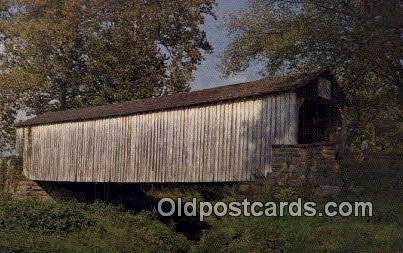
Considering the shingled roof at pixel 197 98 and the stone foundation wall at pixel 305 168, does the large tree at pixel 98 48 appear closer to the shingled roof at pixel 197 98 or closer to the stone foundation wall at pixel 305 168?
the shingled roof at pixel 197 98

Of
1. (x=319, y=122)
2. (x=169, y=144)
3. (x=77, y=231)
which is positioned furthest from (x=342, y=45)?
A: (x=77, y=231)

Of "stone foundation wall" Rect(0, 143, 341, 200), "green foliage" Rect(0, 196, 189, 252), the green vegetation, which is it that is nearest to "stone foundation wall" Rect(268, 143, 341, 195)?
"stone foundation wall" Rect(0, 143, 341, 200)

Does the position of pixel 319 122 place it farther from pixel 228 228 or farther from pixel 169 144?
pixel 228 228

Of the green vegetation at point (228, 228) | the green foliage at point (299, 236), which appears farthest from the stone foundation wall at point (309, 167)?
the green foliage at point (299, 236)

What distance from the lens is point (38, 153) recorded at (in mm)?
26297

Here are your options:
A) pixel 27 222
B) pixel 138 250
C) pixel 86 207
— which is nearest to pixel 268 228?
pixel 138 250

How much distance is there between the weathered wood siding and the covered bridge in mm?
34

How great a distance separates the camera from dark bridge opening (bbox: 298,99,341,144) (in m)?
20.3

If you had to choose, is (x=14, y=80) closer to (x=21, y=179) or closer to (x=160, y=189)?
(x=21, y=179)

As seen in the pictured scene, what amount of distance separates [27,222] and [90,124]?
713 centimetres

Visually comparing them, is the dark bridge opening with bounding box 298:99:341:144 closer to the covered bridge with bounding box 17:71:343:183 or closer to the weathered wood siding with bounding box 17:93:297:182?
the covered bridge with bounding box 17:71:343:183

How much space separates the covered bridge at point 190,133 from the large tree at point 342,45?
3612mm

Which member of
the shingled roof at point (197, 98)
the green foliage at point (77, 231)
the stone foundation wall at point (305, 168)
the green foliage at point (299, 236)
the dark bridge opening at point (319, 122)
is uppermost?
the shingled roof at point (197, 98)

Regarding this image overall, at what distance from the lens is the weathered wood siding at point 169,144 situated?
57.1 ft
